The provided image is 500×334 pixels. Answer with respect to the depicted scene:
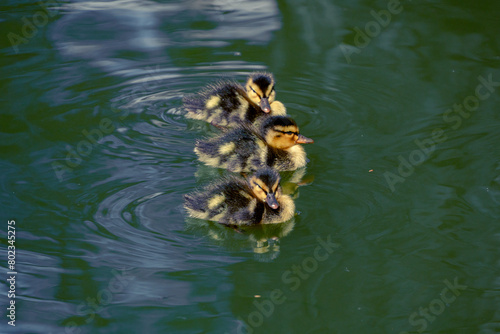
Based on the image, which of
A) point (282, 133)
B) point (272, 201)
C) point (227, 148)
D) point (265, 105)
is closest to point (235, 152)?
point (227, 148)

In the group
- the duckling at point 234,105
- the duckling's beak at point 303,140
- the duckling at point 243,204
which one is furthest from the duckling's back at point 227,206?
the duckling at point 234,105

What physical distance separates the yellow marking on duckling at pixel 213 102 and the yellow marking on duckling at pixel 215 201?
1126mm

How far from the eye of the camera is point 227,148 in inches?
147

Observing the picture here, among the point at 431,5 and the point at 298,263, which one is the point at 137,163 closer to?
the point at 298,263

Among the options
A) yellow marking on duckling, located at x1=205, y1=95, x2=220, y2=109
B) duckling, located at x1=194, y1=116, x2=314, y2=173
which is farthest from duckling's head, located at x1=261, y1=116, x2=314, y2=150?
yellow marking on duckling, located at x1=205, y1=95, x2=220, y2=109

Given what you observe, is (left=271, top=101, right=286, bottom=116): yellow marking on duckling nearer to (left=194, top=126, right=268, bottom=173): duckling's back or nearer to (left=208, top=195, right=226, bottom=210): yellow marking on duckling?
(left=194, top=126, right=268, bottom=173): duckling's back

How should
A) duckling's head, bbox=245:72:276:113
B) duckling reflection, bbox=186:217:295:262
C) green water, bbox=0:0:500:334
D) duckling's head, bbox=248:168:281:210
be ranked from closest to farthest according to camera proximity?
1. green water, bbox=0:0:500:334
2. duckling reflection, bbox=186:217:295:262
3. duckling's head, bbox=248:168:281:210
4. duckling's head, bbox=245:72:276:113

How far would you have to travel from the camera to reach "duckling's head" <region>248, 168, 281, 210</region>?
10.3ft

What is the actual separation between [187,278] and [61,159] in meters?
1.28

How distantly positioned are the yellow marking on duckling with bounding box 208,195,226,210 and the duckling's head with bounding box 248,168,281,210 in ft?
0.53

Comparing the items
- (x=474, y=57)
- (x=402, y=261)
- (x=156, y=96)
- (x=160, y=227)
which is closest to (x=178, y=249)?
(x=160, y=227)

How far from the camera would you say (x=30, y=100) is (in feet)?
14.5

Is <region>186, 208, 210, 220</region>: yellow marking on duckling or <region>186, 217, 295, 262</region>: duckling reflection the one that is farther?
<region>186, 208, 210, 220</region>: yellow marking on duckling

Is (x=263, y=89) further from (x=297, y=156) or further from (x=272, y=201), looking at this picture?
(x=272, y=201)
